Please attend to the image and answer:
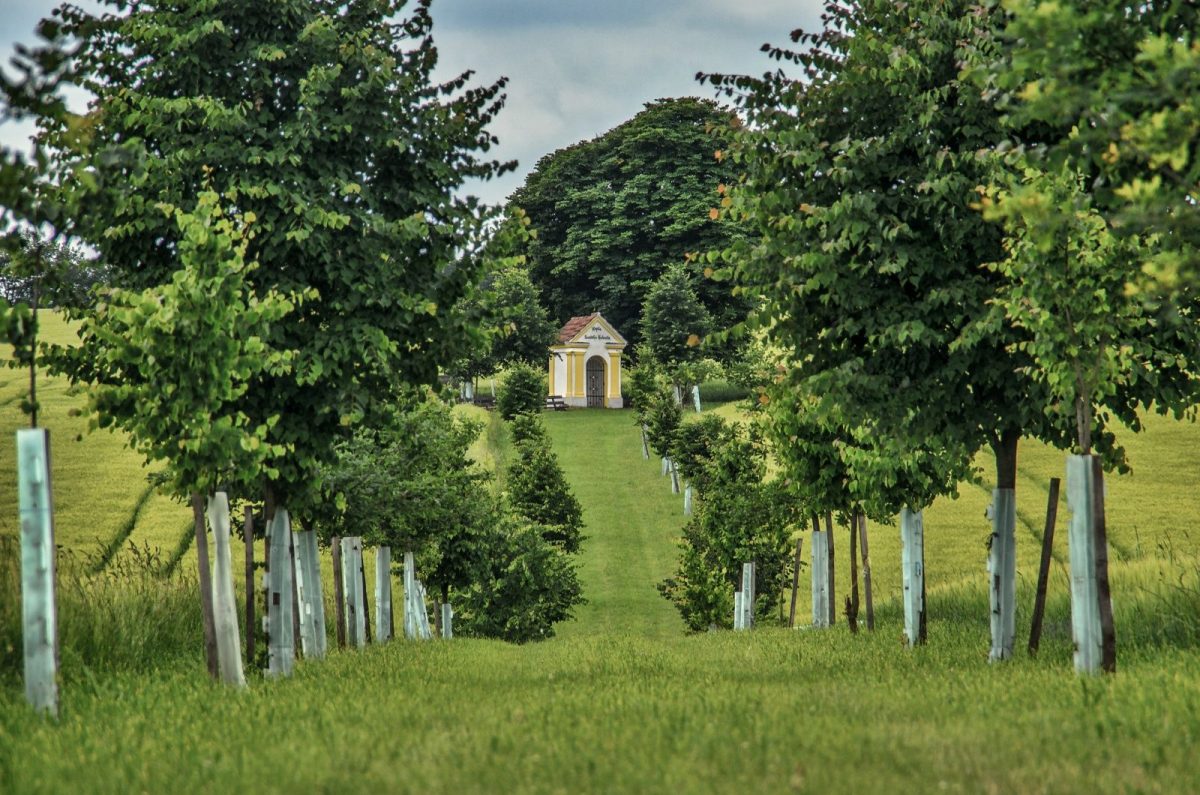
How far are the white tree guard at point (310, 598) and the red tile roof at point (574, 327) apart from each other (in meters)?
79.2

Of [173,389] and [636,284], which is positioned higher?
[636,284]

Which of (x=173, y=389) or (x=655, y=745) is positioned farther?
(x=173, y=389)

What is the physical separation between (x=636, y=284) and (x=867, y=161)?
86.5 meters

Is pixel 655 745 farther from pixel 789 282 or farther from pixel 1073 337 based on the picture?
pixel 789 282

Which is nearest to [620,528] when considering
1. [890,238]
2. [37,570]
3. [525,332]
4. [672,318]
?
[672,318]

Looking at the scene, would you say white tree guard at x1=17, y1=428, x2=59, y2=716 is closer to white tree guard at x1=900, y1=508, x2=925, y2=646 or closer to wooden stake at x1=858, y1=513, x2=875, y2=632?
white tree guard at x1=900, y1=508, x2=925, y2=646

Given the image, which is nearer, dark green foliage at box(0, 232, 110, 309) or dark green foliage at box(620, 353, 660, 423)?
dark green foliage at box(0, 232, 110, 309)

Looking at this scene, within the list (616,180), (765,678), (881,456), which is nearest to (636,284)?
(616,180)

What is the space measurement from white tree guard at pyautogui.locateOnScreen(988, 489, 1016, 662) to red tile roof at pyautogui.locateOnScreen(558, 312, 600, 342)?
83638 millimetres

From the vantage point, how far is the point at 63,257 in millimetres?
13266

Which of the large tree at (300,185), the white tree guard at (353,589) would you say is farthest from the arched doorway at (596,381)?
the large tree at (300,185)

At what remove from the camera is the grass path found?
43438 mm

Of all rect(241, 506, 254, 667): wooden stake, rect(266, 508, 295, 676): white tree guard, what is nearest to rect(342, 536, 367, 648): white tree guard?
rect(241, 506, 254, 667): wooden stake

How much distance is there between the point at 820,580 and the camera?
1134 inches
